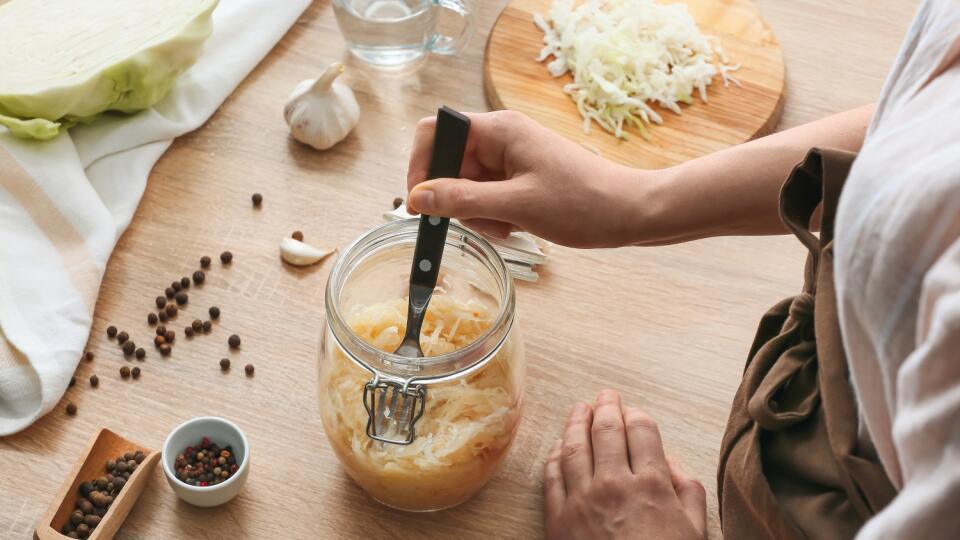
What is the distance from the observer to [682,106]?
1.45 metres

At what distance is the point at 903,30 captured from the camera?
5.37 ft

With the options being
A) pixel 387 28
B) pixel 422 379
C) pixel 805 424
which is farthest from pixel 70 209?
pixel 805 424

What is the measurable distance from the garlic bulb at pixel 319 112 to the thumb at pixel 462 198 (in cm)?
46

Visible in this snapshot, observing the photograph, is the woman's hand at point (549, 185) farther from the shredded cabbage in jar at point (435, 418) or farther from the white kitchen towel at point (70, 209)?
the white kitchen towel at point (70, 209)

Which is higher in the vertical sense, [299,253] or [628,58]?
[628,58]

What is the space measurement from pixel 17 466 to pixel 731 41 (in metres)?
1.25

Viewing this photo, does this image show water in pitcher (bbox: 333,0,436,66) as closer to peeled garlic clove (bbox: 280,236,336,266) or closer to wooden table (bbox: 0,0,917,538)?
wooden table (bbox: 0,0,917,538)

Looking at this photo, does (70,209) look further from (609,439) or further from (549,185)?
(609,439)

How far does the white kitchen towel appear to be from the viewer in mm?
1091

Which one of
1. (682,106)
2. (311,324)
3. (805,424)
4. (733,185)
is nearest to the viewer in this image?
(805,424)

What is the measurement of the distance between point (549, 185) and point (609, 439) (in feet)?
1.00

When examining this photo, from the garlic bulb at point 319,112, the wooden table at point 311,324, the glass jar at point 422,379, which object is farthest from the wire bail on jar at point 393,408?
the garlic bulb at point 319,112

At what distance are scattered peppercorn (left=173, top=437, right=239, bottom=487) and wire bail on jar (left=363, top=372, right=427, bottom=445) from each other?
202 millimetres

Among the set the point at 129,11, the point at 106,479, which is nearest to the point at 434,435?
the point at 106,479
